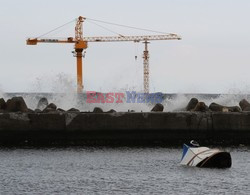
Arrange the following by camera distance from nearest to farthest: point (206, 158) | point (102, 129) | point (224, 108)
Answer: point (206, 158), point (102, 129), point (224, 108)

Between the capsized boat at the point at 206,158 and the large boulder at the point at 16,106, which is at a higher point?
the large boulder at the point at 16,106

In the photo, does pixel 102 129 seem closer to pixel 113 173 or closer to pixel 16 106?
pixel 16 106

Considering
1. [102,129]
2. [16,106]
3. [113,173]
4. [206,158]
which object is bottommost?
[113,173]

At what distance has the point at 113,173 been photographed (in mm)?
29172

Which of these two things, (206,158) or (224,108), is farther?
(224,108)

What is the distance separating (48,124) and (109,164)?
8.55 m

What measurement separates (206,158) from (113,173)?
4.29 m

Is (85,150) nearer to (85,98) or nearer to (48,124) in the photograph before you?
(48,124)

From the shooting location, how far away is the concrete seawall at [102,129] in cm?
3909

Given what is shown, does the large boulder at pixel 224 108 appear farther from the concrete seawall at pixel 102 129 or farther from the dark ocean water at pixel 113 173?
the dark ocean water at pixel 113 173

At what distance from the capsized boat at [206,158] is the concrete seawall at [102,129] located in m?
7.75

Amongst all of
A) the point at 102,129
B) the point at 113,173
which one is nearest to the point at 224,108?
the point at 102,129

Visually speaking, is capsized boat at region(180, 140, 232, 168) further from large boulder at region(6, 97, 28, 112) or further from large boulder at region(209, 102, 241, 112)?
large boulder at region(6, 97, 28, 112)

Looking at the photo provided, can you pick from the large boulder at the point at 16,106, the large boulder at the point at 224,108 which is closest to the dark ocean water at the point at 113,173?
the large boulder at the point at 16,106
